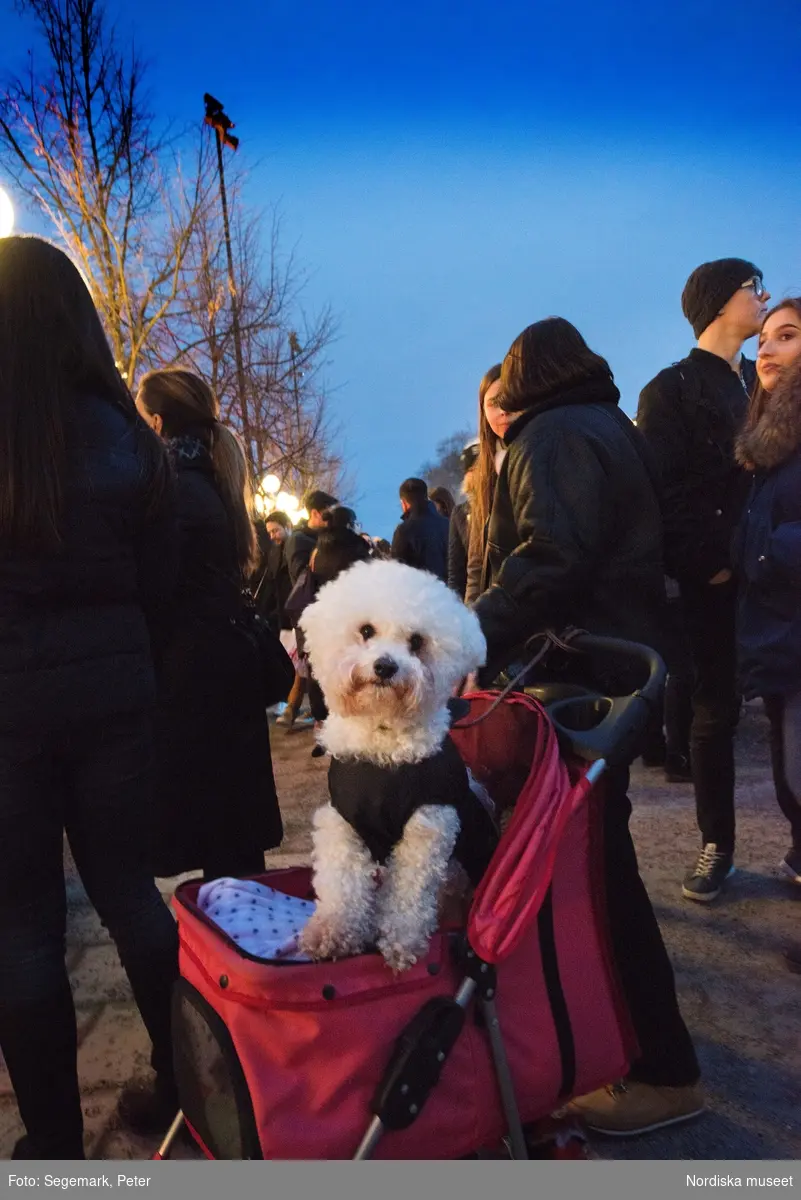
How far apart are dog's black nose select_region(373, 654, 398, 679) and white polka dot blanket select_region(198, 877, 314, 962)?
54 centimetres

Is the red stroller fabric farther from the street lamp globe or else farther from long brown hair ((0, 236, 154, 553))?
the street lamp globe

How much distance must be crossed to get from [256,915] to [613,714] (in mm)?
852

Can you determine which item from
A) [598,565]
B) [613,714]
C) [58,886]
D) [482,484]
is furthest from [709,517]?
Answer: [58,886]

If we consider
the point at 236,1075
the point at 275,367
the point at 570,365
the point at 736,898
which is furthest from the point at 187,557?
the point at 275,367

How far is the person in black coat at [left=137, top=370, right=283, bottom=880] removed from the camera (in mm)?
2303

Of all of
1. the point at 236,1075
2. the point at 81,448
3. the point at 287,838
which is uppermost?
the point at 81,448

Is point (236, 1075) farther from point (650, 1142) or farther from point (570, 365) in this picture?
point (570, 365)

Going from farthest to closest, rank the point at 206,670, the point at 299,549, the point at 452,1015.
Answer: the point at 299,549 → the point at 206,670 → the point at 452,1015

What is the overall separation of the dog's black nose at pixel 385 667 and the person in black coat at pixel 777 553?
1.38m

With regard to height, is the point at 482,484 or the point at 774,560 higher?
the point at 482,484

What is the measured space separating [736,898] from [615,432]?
1997 millimetres

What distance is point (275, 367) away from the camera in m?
15.0

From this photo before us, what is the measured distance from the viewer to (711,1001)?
2.40 m

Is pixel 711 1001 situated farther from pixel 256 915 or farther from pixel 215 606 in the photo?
pixel 215 606
